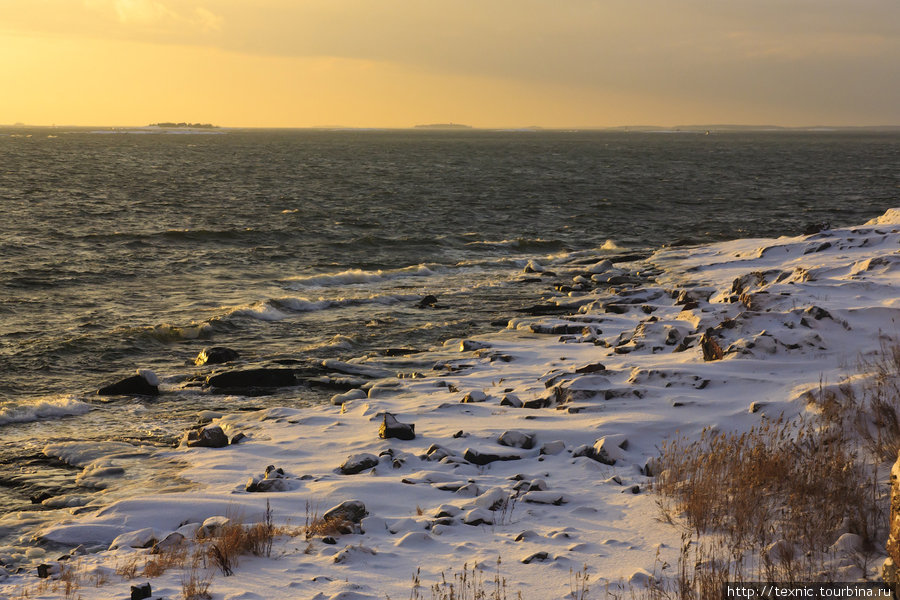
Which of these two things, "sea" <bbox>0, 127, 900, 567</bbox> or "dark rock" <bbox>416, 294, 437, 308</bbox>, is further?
"dark rock" <bbox>416, 294, 437, 308</bbox>

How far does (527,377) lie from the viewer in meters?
12.3

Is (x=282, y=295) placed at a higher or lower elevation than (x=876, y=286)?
lower

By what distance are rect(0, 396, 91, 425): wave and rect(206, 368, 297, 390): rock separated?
2008 mm

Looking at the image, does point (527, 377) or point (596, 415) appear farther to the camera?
point (527, 377)

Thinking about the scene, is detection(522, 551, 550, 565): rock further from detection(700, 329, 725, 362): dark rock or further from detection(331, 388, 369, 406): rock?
detection(331, 388, 369, 406): rock

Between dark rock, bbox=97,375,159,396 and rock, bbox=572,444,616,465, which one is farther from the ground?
rock, bbox=572,444,616,465

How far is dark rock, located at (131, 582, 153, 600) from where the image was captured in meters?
5.46

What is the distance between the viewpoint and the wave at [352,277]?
2247 cm

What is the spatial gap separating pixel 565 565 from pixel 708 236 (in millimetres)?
27356

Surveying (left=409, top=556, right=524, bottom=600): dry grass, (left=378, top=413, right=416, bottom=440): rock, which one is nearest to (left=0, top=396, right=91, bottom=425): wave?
(left=378, top=413, right=416, bottom=440): rock

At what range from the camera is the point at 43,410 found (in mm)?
11672

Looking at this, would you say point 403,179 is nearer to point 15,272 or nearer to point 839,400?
point 15,272

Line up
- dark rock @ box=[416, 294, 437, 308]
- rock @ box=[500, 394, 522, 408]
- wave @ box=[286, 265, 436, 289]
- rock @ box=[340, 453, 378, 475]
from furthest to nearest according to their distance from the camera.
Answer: wave @ box=[286, 265, 436, 289] < dark rock @ box=[416, 294, 437, 308] < rock @ box=[500, 394, 522, 408] < rock @ box=[340, 453, 378, 475]

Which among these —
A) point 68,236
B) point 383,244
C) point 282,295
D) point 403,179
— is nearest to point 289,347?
point 282,295
